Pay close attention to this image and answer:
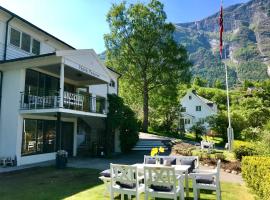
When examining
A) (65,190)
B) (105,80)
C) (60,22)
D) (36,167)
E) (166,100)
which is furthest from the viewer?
(166,100)

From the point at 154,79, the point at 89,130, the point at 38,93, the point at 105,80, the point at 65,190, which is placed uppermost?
the point at 154,79

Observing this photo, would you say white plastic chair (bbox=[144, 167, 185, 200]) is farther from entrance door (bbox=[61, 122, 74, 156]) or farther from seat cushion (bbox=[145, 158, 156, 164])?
entrance door (bbox=[61, 122, 74, 156])

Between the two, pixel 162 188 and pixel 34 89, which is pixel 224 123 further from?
pixel 162 188

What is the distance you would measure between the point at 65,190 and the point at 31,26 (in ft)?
38.1

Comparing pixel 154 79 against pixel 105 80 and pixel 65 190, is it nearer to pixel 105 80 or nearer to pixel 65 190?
pixel 105 80

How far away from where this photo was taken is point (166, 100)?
3600 centimetres

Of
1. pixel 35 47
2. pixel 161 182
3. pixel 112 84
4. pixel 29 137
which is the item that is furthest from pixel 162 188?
pixel 112 84

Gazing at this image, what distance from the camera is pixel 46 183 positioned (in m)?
10.6

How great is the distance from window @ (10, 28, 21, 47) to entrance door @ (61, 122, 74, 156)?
250 inches

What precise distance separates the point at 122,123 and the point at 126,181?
13.9 meters

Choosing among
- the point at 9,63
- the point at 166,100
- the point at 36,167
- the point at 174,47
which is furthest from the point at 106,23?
the point at 36,167

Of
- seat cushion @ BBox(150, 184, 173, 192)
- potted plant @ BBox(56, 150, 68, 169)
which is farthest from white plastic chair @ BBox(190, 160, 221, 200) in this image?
potted plant @ BBox(56, 150, 68, 169)

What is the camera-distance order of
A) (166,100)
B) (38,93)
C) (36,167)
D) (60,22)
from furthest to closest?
(166,100) < (60,22) < (38,93) < (36,167)

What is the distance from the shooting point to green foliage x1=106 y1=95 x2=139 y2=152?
20547mm
